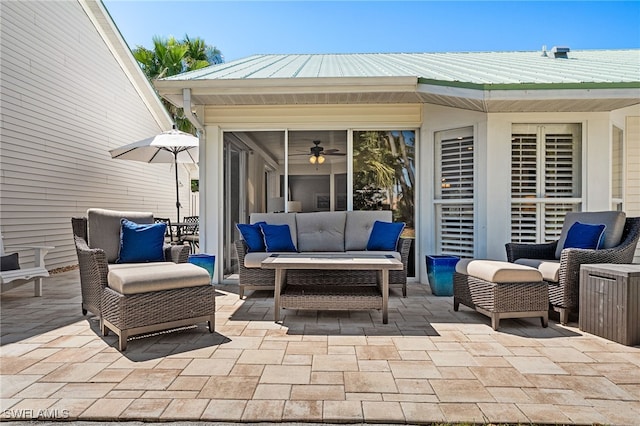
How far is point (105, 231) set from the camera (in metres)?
3.94

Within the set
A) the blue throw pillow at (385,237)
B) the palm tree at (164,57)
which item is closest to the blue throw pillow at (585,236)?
the blue throw pillow at (385,237)

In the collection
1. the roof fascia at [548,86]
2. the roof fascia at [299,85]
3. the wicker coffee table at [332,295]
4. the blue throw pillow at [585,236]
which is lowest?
the wicker coffee table at [332,295]

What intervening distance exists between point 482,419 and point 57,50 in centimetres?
794

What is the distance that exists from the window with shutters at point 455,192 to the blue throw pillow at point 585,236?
50.0 inches

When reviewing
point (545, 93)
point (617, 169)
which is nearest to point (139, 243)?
point (545, 93)

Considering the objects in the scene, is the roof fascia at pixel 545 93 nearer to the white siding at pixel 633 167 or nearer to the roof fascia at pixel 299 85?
the roof fascia at pixel 299 85

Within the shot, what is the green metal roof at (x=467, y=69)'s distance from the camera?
434cm

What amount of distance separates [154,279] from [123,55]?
749 centimetres

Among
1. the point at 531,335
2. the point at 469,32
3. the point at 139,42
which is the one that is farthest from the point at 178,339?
the point at 139,42

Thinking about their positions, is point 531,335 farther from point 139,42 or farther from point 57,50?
point 139,42

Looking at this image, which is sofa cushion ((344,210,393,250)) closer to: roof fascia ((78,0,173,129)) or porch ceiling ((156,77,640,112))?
porch ceiling ((156,77,640,112))

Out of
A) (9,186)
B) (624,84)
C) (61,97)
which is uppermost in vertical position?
(61,97)

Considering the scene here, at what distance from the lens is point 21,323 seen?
3590 millimetres

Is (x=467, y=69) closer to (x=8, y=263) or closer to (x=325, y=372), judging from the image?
(x=325, y=372)
